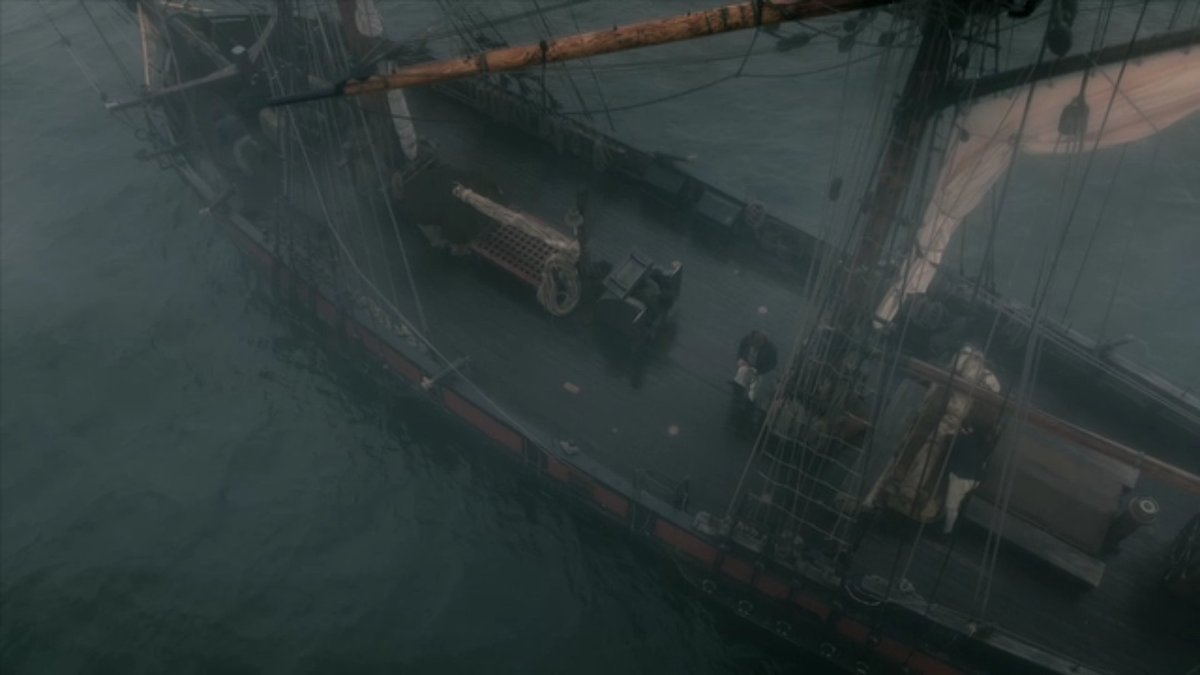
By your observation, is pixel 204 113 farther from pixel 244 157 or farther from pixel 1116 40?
pixel 1116 40

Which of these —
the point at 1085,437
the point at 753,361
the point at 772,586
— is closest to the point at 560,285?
the point at 753,361

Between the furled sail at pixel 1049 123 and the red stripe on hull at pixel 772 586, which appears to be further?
the red stripe on hull at pixel 772 586

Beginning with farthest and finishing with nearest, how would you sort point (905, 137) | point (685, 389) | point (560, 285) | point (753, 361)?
point (560, 285)
point (685, 389)
point (753, 361)
point (905, 137)

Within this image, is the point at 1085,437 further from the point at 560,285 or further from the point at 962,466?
the point at 560,285

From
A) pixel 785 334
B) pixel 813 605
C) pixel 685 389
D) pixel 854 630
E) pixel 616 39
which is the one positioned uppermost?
pixel 616 39

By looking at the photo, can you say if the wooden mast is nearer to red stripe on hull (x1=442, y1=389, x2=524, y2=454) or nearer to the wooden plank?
the wooden plank

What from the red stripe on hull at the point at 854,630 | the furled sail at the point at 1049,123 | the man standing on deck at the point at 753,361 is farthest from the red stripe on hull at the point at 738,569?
the furled sail at the point at 1049,123

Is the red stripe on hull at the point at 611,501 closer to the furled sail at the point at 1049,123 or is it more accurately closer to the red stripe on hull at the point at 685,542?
the red stripe on hull at the point at 685,542
